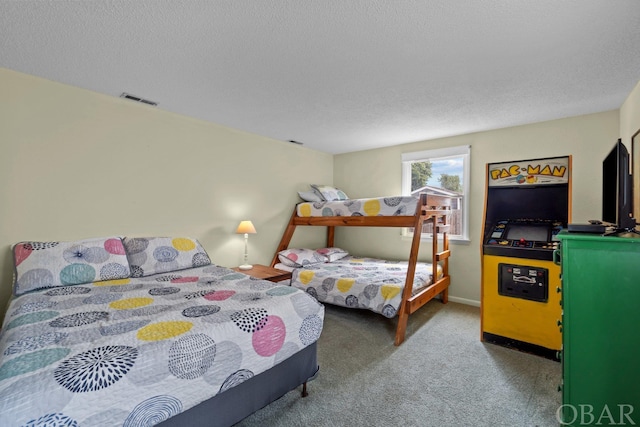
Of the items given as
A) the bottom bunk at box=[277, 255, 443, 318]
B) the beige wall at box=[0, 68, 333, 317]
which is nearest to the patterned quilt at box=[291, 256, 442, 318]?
the bottom bunk at box=[277, 255, 443, 318]

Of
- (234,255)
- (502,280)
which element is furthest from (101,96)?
(502,280)

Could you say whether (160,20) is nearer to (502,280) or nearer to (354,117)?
(354,117)

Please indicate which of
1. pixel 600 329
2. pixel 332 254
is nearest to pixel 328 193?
pixel 332 254

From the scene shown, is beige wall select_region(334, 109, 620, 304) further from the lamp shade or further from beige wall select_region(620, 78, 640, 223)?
the lamp shade

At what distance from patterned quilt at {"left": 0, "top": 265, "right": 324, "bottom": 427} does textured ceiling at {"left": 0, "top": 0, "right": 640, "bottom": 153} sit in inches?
61.8

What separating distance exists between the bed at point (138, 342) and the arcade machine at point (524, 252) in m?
1.70

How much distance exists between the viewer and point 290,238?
13.7ft

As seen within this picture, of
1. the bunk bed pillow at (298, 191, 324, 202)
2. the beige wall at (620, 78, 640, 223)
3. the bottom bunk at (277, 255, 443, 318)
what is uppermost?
the beige wall at (620, 78, 640, 223)

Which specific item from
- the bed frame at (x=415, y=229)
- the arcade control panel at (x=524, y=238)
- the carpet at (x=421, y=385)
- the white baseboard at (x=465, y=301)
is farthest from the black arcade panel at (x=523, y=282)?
the white baseboard at (x=465, y=301)

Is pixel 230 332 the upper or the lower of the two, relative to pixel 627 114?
lower

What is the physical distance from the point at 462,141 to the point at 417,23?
2520 millimetres

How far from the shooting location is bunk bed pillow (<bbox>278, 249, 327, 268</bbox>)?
370 cm

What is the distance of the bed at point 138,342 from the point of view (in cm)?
101

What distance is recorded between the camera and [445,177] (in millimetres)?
3945
